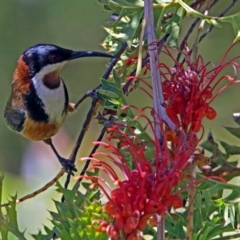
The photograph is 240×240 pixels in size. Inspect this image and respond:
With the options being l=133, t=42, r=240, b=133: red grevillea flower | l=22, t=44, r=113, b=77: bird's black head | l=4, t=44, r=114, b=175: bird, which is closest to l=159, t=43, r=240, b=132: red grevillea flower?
l=133, t=42, r=240, b=133: red grevillea flower

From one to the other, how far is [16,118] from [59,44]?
1.77m

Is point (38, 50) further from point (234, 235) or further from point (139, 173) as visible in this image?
point (139, 173)

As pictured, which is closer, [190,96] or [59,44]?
[190,96]

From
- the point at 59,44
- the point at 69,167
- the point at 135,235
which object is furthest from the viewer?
the point at 59,44

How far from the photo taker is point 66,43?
3.41 meters

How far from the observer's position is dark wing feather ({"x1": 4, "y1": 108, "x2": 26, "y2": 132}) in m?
1.65

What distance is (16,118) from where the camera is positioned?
1.66m

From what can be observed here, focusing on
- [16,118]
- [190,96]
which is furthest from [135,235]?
[16,118]

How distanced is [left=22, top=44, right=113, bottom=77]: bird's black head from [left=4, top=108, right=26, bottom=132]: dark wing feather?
0.11 meters

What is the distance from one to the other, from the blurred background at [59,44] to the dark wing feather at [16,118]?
71 cm

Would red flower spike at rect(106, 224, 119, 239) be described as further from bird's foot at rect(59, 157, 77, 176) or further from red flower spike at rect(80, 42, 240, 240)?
bird's foot at rect(59, 157, 77, 176)

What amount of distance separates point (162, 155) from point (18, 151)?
2.60 meters

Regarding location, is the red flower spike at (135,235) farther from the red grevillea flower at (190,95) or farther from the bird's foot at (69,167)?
the bird's foot at (69,167)

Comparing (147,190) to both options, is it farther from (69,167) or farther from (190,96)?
(69,167)
